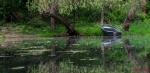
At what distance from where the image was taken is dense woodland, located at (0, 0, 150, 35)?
27.9 meters

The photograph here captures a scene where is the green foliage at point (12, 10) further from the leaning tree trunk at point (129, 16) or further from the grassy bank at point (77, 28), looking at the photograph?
the leaning tree trunk at point (129, 16)

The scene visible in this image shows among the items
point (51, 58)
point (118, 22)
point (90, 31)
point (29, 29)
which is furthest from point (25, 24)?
point (51, 58)

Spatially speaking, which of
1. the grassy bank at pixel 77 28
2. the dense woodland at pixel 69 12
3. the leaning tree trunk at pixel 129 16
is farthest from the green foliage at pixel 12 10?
the leaning tree trunk at pixel 129 16

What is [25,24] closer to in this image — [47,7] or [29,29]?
[29,29]

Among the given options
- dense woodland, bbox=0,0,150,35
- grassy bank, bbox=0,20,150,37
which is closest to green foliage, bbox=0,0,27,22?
dense woodland, bbox=0,0,150,35

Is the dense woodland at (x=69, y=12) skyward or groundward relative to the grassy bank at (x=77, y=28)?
skyward

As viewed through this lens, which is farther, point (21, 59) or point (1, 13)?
point (1, 13)

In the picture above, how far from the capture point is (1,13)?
107 feet

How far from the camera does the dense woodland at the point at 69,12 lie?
2791cm

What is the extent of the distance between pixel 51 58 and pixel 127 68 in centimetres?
392

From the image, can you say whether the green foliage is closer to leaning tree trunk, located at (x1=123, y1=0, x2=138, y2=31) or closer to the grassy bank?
the grassy bank

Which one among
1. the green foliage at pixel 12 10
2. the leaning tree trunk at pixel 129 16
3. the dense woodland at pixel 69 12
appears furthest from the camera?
the green foliage at pixel 12 10

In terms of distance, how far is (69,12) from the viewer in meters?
29.1

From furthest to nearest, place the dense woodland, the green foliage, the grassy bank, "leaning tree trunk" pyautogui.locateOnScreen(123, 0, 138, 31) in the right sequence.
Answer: the green foliage
"leaning tree trunk" pyautogui.locateOnScreen(123, 0, 138, 31)
the grassy bank
the dense woodland
